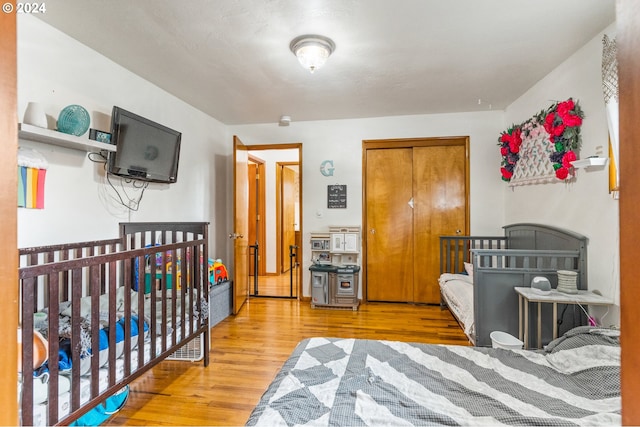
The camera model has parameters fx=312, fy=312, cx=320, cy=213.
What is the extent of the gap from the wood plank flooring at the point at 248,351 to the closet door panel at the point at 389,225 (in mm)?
265

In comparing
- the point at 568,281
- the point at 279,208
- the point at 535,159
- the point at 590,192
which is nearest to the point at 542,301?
the point at 568,281

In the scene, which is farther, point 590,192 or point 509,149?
point 509,149

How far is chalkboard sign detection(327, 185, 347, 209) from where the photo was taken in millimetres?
4176

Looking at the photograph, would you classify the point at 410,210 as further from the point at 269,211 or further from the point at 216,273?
the point at 269,211

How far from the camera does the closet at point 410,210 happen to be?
13.1 ft

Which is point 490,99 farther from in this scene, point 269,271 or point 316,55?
point 269,271

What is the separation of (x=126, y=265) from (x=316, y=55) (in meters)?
1.83

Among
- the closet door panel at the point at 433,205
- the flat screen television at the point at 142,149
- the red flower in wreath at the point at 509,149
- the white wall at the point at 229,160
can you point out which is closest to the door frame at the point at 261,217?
the white wall at the point at 229,160

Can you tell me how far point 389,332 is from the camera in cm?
308

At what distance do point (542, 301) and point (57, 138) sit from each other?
3.23 meters

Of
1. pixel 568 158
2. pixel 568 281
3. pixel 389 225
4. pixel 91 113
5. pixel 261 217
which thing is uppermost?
pixel 91 113

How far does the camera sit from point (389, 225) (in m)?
4.13

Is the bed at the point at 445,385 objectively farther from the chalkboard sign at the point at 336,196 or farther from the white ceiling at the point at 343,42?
the chalkboard sign at the point at 336,196

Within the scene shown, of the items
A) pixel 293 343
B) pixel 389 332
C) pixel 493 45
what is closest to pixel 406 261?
pixel 389 332
